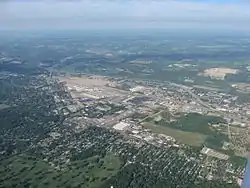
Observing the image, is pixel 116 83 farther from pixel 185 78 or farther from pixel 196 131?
pixel 196 131

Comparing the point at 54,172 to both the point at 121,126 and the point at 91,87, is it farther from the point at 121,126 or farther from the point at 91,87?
the point at 91,87

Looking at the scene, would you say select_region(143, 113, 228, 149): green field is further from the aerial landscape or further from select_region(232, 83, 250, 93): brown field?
select_region(232, 83, 250, 93): brown field

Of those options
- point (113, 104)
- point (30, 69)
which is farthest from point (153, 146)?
point (30, 69)

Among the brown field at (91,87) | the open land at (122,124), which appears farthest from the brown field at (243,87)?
the brown field at (91,87)

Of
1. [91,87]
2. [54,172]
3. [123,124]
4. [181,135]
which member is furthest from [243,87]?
[54,172]

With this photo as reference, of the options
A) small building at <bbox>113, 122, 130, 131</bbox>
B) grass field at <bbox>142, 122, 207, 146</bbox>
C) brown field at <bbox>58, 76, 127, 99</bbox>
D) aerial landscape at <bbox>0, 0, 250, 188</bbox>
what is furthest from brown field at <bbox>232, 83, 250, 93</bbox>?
small building at <bbox>113, 122, 130, 131</bbox>

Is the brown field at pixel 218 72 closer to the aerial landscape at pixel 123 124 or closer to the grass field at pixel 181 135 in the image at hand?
the aerial landscape at pixel 123 124

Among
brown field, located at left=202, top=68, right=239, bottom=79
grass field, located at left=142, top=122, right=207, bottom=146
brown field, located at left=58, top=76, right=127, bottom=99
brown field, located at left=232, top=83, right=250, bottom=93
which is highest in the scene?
brown field, located at left=58, top=76, right=127, bottom=99
